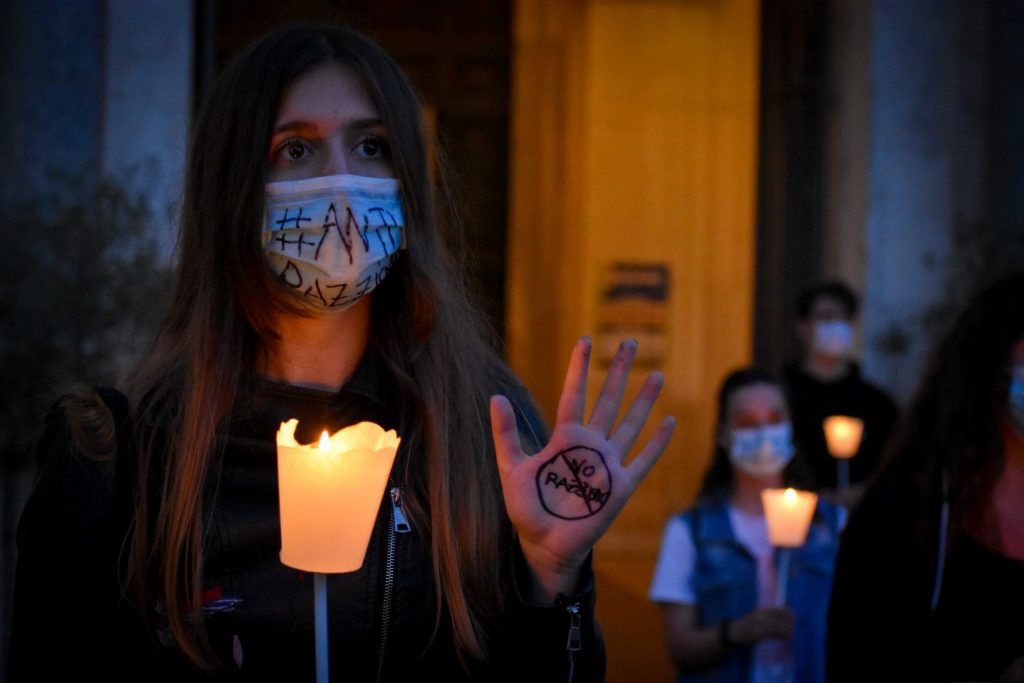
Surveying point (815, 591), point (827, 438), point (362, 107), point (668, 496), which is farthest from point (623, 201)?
point (362, 107)

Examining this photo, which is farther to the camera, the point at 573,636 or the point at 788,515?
the point at 788,515

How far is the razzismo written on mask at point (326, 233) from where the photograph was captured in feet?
6.39

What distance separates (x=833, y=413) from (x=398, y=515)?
4.40 meters

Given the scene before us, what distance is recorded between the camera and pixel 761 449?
3881mm

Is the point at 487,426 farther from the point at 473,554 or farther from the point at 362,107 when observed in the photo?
the point at 362,107

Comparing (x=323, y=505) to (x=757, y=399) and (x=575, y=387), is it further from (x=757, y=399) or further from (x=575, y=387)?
(x=757, y=399)

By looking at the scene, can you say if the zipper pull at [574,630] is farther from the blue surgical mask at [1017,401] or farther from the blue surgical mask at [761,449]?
the blue surgical mask at [761,449]

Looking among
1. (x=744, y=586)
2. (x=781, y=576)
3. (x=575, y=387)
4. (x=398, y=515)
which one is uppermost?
(x=575, y=387)

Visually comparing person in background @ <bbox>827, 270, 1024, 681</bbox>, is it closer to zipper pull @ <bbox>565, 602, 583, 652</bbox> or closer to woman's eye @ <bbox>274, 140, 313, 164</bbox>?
zipper pull @ <bbox>565, 602, 583, 652</bbox>

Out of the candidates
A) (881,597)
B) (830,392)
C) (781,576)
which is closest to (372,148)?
(881,597)

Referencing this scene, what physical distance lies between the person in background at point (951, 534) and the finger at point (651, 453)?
1092mm

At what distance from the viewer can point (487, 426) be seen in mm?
2008

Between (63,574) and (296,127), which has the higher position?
(296,127)

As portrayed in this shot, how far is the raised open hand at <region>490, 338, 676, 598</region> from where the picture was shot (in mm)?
1737
